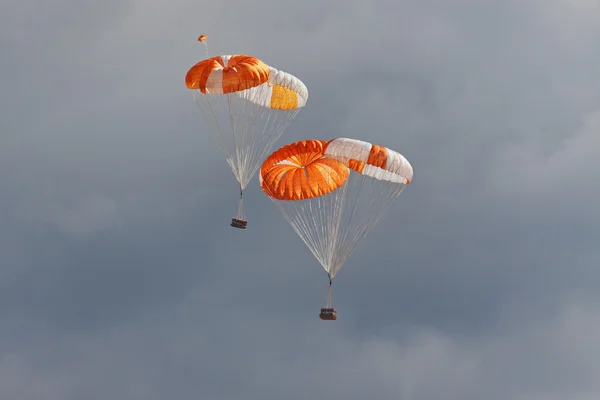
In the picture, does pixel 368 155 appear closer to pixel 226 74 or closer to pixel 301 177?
pixel 301 177

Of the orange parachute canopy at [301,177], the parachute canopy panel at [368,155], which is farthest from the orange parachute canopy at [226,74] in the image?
the parachute canopy panel at [368,155]

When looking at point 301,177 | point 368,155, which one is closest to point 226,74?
point 301,177

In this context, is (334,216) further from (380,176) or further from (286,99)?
(286,99)

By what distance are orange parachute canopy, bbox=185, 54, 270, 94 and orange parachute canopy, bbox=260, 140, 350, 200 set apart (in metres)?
4.61

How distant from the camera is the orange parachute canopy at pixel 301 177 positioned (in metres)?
65.7

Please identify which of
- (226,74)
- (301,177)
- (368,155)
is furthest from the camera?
(301,177)

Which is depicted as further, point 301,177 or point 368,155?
point 301,177

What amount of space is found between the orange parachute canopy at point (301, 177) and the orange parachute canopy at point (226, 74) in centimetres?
461

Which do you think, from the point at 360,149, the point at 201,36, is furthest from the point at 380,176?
the point at 201,36

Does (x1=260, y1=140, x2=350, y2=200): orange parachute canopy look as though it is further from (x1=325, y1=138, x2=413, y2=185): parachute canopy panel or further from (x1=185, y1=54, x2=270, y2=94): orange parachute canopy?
(x1=185, y1=54, x2=270, y2=94): orange parachute canopy

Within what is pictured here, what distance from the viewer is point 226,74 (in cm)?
6334

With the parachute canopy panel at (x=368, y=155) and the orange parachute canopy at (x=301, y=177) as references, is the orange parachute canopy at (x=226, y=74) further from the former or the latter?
the parachute canopy panel at (x=368, y=155)

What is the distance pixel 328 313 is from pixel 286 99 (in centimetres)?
1201

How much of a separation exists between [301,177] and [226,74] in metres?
6.72
